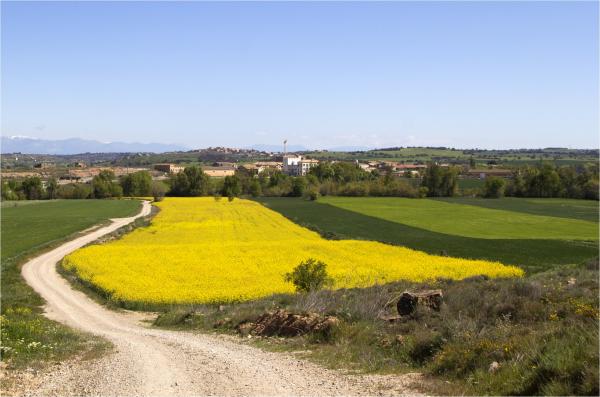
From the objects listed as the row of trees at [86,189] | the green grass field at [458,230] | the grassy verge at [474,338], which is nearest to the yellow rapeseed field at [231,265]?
the green grass field at [458,230]

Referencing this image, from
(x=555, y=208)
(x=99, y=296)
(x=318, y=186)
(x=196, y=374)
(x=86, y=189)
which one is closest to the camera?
(x=196, y=374)

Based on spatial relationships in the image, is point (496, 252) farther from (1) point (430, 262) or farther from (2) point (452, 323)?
(2) point (452, 323)

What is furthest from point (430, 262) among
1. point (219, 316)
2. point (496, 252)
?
point (219, 316)

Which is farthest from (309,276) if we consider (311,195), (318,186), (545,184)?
(545,184)

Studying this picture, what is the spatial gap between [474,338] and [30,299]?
75.9 ft

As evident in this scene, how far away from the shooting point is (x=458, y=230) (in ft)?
204

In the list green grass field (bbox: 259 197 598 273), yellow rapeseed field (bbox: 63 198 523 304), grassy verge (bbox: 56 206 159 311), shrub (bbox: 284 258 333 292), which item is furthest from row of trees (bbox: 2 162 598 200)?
shrub (bbox: 284 258 333 292)

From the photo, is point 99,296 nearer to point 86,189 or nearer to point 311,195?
point 311,195

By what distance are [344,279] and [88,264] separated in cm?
1823

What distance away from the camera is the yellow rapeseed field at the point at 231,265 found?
29.5m

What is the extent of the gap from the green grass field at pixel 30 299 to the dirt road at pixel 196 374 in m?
1.17

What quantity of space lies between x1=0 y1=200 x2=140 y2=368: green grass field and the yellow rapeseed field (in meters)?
4.04

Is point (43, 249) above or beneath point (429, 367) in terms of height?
beneath

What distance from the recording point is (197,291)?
28.7 m
